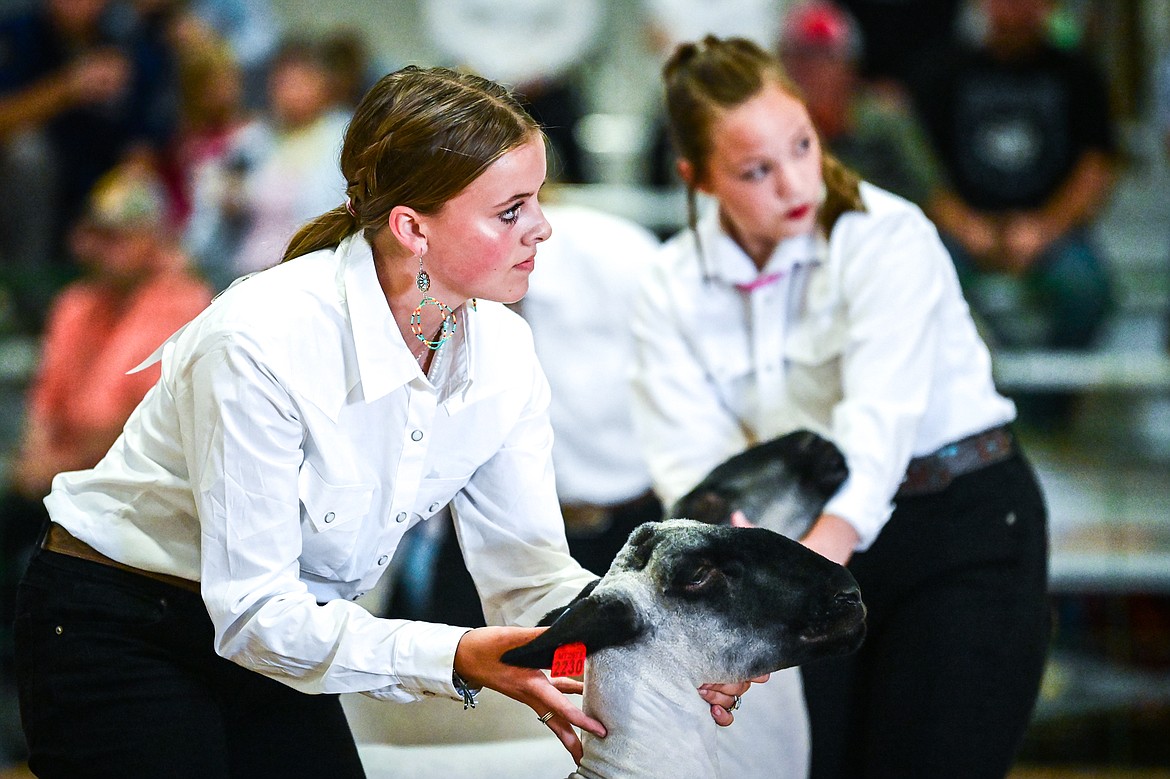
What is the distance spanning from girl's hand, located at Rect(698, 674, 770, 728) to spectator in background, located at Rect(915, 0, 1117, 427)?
9.94 ft

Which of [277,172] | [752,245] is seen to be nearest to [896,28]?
[277,172]

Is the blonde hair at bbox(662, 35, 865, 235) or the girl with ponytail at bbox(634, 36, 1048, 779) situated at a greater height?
the blonde hair at bbox(662, 35, 865, 235)

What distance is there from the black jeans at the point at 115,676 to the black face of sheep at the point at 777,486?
0.67 m

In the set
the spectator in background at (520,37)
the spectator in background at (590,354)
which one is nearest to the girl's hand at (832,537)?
the spectator in background at (590,354)

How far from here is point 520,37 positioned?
18.5ft

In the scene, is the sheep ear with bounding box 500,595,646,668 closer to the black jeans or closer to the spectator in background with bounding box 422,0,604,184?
the black jeans

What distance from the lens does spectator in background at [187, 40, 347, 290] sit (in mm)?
4836

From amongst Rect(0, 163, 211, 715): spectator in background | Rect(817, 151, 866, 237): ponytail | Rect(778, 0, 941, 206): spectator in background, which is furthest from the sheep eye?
Rect(778, 0, 941, 206): spectator in background

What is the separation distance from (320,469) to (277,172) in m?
3.41

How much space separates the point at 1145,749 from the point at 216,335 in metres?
3.04

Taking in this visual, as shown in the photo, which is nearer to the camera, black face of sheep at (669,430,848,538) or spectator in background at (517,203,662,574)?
black face of sheep at (669,430,848,538)

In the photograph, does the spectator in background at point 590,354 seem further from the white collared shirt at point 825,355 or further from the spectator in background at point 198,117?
the spectator in background at point 198,117

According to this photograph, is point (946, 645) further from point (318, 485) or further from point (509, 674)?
point (318, 485)

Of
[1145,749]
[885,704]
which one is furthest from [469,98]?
[1145,749]
